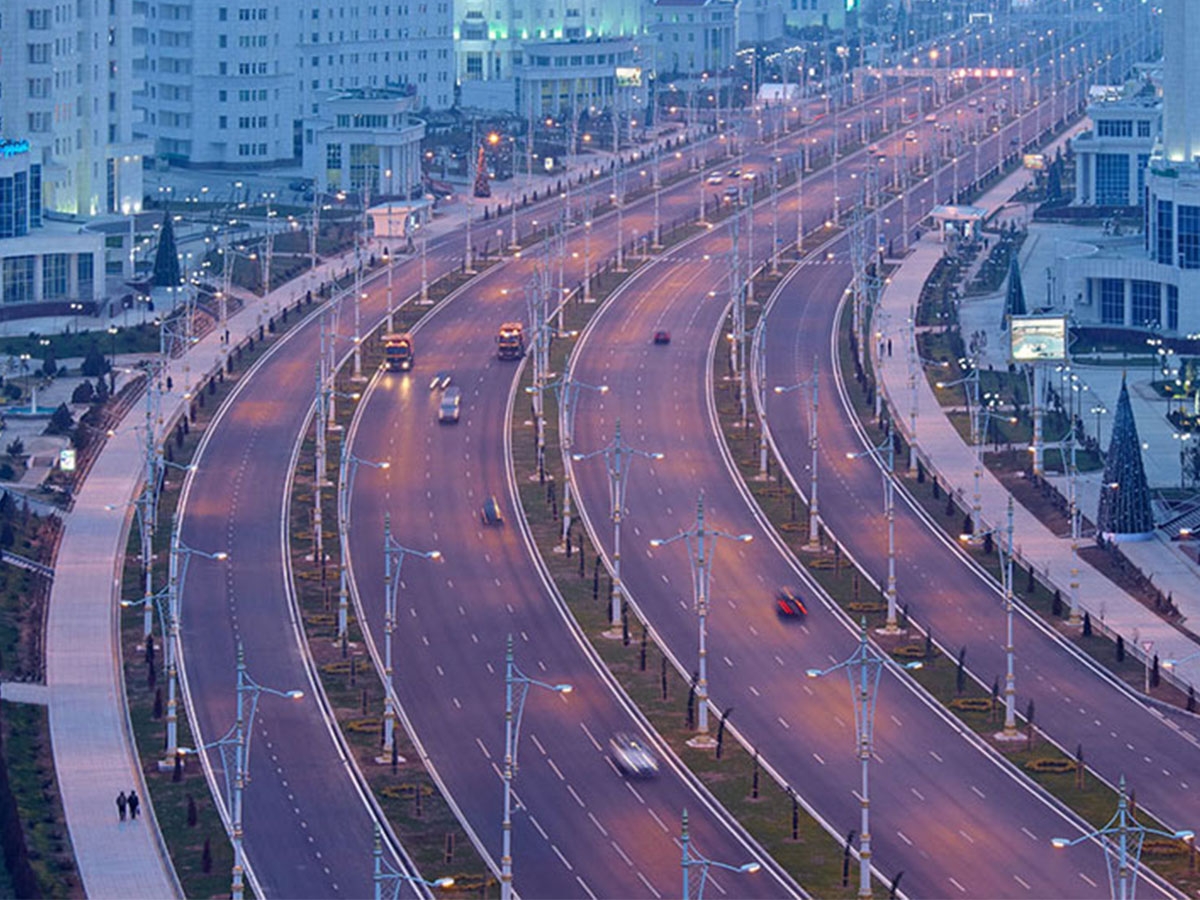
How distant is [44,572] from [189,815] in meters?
42.0

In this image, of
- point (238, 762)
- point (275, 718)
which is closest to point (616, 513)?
point (275, 718)

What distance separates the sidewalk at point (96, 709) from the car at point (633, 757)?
20.9 m

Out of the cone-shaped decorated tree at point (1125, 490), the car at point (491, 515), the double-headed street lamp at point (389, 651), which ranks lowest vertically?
the double-headed street lamp at point (389, 651)

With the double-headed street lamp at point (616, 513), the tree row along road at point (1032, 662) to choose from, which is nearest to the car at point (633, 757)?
the double-headed street lamp at point (616, 513)

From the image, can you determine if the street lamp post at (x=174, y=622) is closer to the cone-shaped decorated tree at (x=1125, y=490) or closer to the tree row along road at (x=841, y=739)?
the tree row along road at (x=841, y=739)

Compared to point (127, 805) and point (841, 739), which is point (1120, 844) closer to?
point (841, 739)

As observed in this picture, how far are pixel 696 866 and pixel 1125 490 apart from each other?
5930 cm

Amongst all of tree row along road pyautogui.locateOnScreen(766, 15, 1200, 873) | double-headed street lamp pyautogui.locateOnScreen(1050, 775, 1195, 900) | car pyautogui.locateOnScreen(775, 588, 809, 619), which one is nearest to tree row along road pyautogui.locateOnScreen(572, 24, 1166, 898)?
car pyautogui.locateOnScreen(775, 588, 809, 619)

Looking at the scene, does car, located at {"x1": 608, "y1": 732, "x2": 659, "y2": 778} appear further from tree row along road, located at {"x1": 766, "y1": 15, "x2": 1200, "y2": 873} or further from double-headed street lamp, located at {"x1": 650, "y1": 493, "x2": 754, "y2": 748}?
tree row along road, located at {"x1": 766, "y1": 15, "x2": 1200, "y2": 873}

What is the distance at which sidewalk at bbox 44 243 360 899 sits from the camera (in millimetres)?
132500

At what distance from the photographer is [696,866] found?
13138 centimetres

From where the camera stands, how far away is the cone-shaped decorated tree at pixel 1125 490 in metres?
182

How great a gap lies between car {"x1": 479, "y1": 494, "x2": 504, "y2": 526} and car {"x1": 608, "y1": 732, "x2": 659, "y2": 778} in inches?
1652

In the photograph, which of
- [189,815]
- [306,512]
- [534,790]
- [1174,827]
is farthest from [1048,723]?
[306,512]
